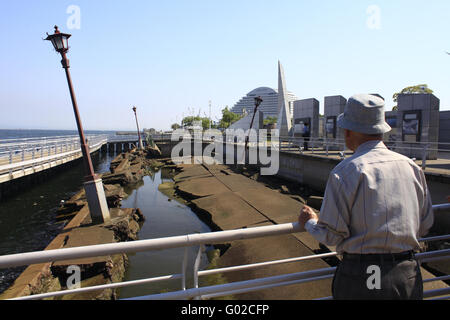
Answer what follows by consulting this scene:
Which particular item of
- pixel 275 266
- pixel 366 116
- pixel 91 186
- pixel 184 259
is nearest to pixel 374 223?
pixel 366 116

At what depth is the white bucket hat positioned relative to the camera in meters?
1.56

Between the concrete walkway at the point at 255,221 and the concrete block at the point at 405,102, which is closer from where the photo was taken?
the concrete walkway at the point at 255,221

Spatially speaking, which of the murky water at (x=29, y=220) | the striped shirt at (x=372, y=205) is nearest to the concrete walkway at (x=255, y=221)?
the striped shirt at (x=372, y=205)

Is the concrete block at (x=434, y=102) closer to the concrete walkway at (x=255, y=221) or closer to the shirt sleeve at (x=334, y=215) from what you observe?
the concrete walkway at (x=255, y=221)

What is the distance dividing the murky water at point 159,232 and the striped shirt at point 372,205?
4.02 metres

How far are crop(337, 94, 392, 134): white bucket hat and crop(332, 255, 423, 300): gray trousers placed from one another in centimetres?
68

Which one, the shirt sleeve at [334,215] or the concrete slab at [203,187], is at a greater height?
the shirt sleeve at [334,215]

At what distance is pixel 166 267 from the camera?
304 inches

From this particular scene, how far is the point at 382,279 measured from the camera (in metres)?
1.44

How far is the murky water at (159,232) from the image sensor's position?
6801 mm

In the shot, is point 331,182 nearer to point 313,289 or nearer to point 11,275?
point 313,289

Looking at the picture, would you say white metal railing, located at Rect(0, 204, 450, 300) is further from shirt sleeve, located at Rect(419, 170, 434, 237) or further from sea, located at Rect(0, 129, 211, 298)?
sea, located at Rect(0, 129, 211, 298)

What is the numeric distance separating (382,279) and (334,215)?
1.31 ft

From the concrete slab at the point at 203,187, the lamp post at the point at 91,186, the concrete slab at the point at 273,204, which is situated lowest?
the concrete slab at the point at 203,187
